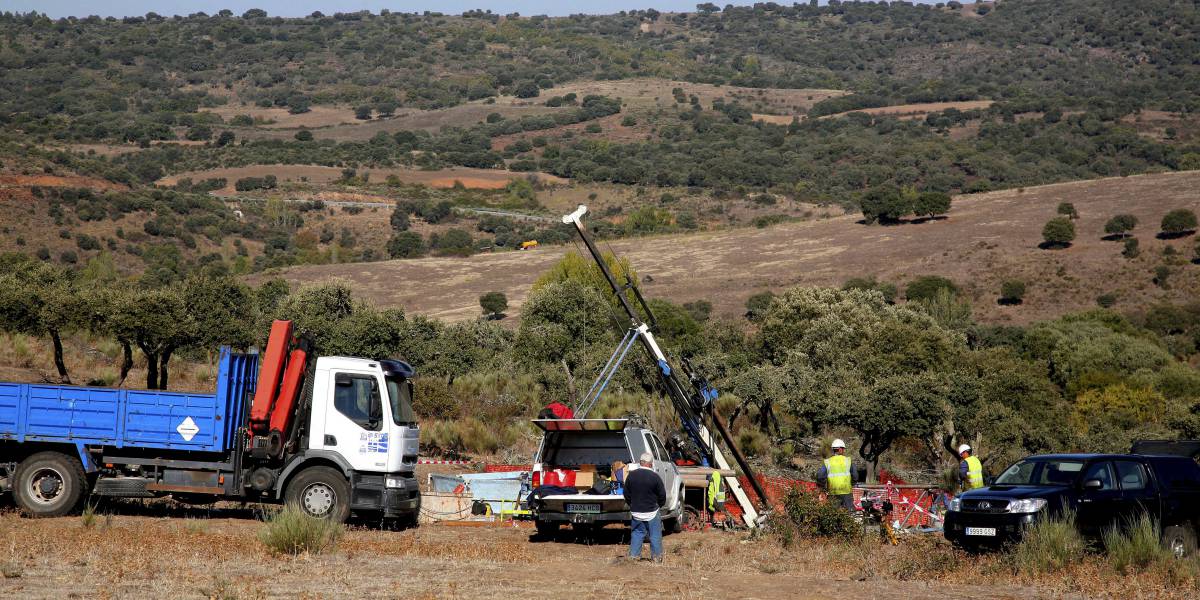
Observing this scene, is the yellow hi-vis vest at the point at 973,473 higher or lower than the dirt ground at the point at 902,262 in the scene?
lower

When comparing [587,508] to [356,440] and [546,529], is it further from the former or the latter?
[356,440]

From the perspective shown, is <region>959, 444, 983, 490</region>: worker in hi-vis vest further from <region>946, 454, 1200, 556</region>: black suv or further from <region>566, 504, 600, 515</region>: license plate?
<region>566, 504, 600, 515</region>: license plate

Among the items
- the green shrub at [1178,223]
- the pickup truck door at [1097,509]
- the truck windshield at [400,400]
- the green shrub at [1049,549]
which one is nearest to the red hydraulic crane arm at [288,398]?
the truck windshield at [400,400]

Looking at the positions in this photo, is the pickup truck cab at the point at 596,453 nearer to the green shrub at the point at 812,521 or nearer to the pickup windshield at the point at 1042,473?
the green shrub at the point at 812,521

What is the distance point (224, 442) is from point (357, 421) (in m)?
1.93

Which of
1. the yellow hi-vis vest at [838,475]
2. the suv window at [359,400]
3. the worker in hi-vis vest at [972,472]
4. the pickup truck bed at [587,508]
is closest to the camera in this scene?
the pickup truck bed at [587,508]

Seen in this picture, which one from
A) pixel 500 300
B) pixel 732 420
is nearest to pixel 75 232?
pixel 500 300

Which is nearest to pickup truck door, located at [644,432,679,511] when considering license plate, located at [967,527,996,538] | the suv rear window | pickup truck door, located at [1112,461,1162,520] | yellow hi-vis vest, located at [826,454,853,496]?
the suv rear window

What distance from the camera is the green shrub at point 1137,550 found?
1392 cm

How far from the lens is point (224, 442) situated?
59.5ft

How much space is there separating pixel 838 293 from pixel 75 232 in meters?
55.9

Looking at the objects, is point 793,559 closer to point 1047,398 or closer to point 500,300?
point 1047,398

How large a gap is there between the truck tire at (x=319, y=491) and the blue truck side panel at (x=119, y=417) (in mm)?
1149

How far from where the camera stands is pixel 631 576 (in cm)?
1382
